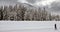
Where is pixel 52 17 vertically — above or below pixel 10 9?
below

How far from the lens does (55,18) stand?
6769 cm

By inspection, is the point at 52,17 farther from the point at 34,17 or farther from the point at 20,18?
the point at 20,18

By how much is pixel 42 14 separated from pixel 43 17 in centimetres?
292

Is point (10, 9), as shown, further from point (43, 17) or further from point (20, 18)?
point (43, 17)

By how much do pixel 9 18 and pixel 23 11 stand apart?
10.4m

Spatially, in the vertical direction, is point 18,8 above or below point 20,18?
above

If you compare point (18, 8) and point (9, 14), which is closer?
point (9, 14)

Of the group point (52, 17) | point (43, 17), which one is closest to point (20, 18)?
point (43, 17)

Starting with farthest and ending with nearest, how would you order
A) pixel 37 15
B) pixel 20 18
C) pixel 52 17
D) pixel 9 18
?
pixel 52 17, pixel 37 15, pixel 20 18, pixel 9 18

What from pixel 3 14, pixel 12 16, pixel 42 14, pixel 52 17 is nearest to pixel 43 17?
pixel 42 14

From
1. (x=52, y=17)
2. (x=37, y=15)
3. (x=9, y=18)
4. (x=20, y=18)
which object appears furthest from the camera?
(x=52, y=17)

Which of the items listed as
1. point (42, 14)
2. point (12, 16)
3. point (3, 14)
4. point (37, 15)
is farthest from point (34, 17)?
point (3, 14)

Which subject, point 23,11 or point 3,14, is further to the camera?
point 23,11

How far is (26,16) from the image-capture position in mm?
53719
